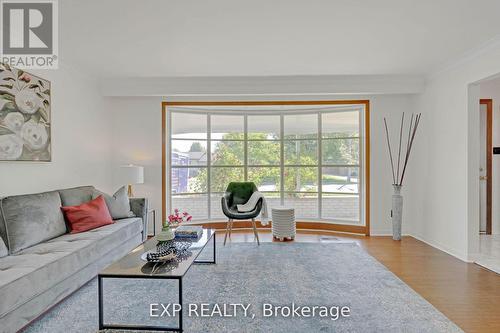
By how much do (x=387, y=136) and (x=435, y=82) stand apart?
102cm

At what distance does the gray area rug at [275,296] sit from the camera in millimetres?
2100

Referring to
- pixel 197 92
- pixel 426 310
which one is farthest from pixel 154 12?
pixel 426 310

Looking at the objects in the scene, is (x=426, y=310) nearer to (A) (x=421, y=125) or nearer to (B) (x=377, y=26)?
(B) (x=377, y=26)

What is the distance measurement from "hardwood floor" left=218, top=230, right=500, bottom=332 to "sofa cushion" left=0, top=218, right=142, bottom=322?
196cm

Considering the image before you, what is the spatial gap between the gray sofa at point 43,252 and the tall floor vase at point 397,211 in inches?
154

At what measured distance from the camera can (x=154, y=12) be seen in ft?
8.26

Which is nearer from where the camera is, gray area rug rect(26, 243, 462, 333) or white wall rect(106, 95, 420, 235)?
gray area rug rect(26, 243, 462, 333)

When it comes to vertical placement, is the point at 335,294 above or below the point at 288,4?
below

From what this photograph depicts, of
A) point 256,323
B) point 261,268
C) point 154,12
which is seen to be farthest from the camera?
point 261,268

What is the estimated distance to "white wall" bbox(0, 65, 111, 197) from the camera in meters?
3.12

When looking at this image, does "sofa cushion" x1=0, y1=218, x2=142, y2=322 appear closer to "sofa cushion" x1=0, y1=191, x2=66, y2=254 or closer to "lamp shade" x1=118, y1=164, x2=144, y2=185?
"sofa cushion" x1=0, y1=191, x2=66, y2=254

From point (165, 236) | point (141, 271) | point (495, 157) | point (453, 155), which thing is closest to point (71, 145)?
point (165, 236)

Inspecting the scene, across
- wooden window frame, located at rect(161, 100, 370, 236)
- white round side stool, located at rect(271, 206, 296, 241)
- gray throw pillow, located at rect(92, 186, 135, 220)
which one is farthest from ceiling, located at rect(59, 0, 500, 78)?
white round side stool, located at rect(271, 206, 296, 241)

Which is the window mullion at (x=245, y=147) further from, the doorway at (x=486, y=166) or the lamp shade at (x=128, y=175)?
the doorway at (x=486, y=166)
